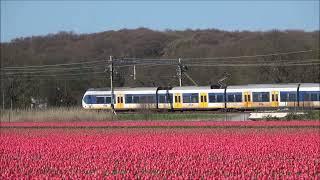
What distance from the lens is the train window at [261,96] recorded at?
2019 inches

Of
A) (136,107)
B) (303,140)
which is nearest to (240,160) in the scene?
(303,140)

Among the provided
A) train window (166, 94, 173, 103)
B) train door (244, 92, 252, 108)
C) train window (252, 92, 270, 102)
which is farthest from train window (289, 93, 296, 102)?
train window (166, 94, 173, 103)

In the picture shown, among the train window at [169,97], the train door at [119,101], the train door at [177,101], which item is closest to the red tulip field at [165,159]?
the train door at [177,101]

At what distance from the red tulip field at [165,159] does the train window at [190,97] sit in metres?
31.5

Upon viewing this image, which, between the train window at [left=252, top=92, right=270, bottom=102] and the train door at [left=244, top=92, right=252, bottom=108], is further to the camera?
the train door at [left=244, top=92, right=252, bottom=108]

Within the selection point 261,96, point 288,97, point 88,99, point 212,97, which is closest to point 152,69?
point 88,99

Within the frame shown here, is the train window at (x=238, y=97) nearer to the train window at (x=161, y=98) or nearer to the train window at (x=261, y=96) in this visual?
the train window at (x=261, y=96)

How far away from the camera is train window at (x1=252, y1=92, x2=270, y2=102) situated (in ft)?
168

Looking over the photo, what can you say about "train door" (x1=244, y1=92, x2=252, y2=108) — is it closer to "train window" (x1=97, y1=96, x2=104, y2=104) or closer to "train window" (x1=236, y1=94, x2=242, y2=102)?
"train window" (x1=236, y1=94, x2=242, y2=102)

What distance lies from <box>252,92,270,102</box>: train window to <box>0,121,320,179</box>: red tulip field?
3008 cm

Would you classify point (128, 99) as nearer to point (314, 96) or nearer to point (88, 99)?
point (88, 99)

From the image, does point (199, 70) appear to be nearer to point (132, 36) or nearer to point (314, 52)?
point (314, 52)

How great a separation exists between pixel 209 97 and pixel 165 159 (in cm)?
3779

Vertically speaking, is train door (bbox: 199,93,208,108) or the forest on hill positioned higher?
the forest on hill
